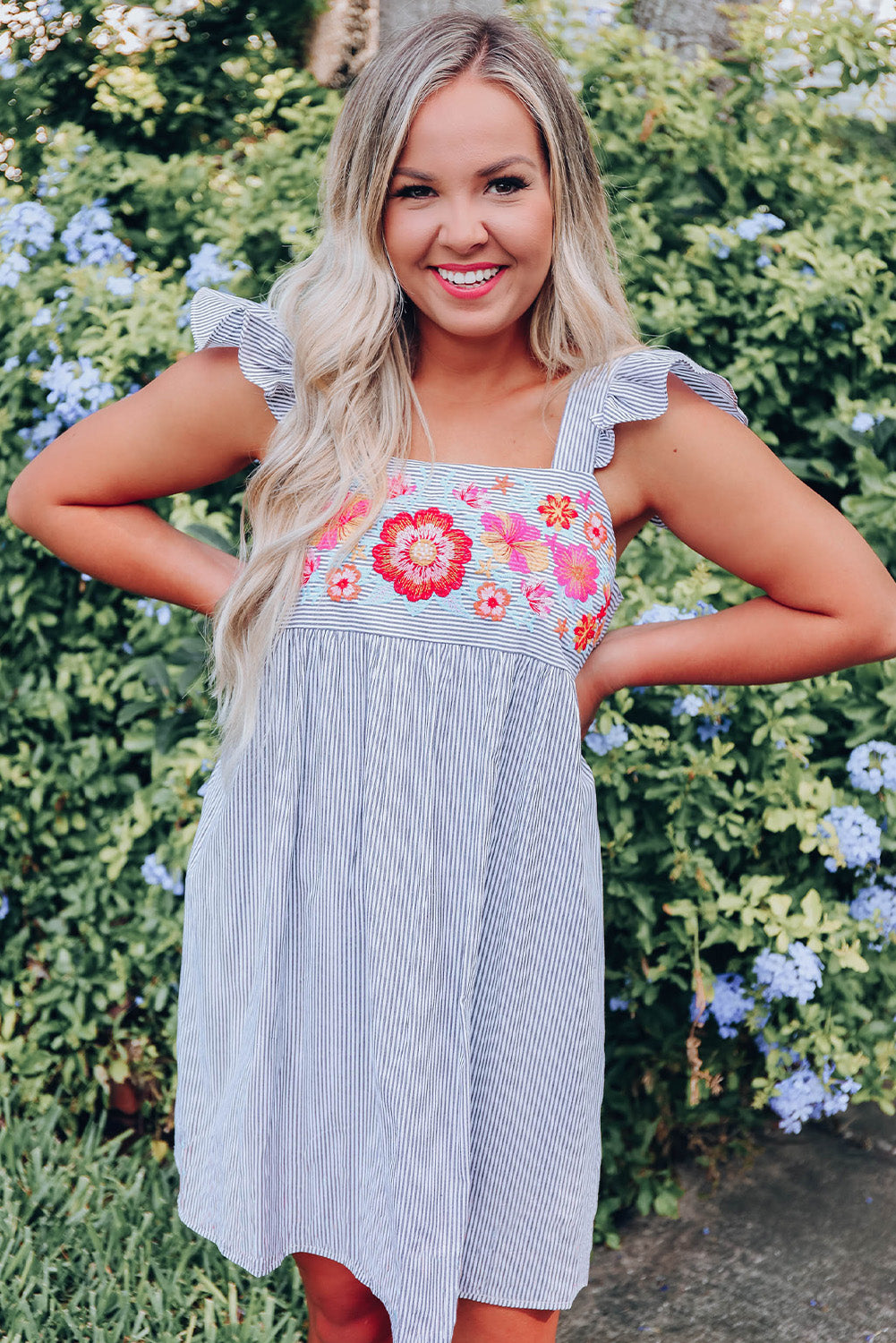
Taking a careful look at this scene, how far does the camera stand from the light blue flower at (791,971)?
2.33 metres

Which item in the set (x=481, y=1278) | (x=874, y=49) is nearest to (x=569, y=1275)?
(x=481, y=1278)

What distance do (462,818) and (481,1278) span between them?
1.89 feet

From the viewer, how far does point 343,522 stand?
1.59 metres

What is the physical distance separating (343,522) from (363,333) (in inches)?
9.3

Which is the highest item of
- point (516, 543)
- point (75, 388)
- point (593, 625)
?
point (516, 543)

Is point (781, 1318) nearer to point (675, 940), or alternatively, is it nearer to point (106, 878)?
point (675, 940)

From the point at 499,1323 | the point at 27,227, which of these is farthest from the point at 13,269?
the point at 499,1323

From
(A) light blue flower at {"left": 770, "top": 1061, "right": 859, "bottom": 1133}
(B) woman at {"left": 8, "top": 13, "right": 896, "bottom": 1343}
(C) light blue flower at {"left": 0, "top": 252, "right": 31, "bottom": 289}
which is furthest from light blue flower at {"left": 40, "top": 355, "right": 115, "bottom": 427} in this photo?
(A) light blue flower at {"left": 770, "top": 1061, "right": 859, "bottom": 1133}

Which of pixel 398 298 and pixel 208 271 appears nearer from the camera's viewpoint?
pixel 398 298

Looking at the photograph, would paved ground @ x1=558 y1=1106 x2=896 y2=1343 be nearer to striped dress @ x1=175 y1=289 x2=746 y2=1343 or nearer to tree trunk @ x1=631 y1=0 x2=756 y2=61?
striped dress @ x1=175 y1=289 x2=746 y2=1343

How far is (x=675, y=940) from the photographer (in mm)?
2525

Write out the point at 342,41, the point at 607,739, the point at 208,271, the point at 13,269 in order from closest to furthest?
the point at 607,739, the point at 208,271, the point at 13,269, the point at 342,41

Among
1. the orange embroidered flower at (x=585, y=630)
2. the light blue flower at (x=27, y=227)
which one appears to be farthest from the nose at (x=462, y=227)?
the light blue flower at (x=27, y=227)

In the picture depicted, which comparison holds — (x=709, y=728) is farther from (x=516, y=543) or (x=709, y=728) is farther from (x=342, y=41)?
(x=342, y=41)
